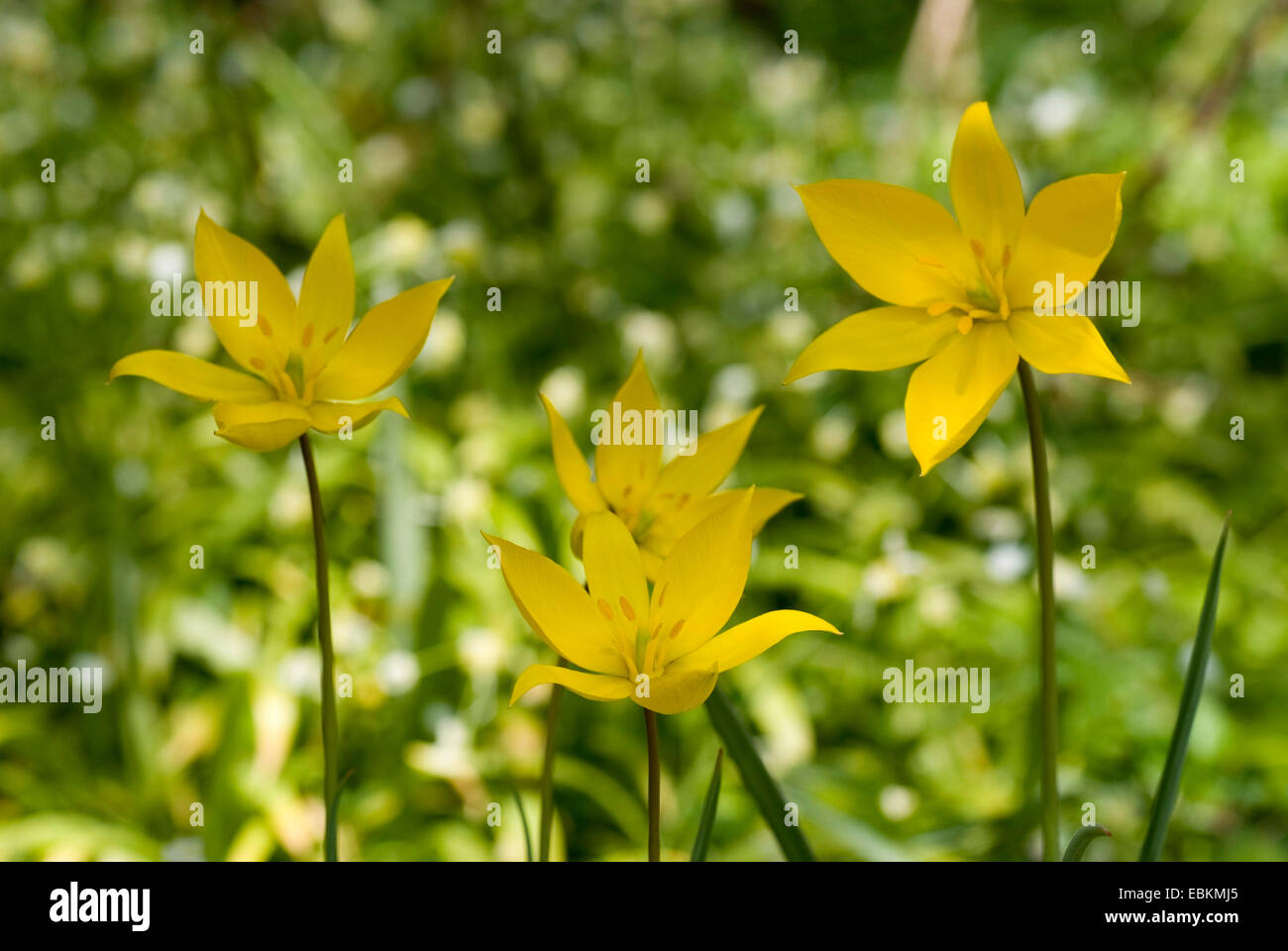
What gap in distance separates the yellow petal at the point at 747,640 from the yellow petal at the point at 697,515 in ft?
0.15

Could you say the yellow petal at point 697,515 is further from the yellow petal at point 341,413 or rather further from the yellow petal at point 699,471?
the yellow petal at point 341,413

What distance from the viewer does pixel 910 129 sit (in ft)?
7.21

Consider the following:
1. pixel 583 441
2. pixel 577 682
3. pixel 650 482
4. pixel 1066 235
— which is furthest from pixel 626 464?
pixel 583 441

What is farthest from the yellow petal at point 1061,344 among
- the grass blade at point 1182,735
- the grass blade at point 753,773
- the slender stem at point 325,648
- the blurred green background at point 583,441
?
the blurred green background at point 583,441

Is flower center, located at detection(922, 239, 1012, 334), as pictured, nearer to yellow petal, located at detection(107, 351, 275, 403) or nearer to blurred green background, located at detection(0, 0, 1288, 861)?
yellow petal, located at detection(107, 351, 275, 403)

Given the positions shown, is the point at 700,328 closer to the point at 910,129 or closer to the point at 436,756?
the point at 910,129

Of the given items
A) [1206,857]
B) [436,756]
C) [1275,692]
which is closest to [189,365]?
[436,756]

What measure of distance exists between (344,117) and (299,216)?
0.50m

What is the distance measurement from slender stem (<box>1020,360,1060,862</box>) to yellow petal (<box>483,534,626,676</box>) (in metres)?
0.20

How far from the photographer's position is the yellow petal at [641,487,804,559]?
476 millimetres

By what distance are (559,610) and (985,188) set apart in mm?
296

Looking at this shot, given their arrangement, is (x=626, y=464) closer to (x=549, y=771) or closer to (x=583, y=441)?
(x=549, y=771)

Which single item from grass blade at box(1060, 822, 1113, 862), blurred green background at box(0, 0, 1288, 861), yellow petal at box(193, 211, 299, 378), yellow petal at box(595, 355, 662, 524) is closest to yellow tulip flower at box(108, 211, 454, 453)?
yellow petal at box(193, 211, 299, 378)

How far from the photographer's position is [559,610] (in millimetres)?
457
